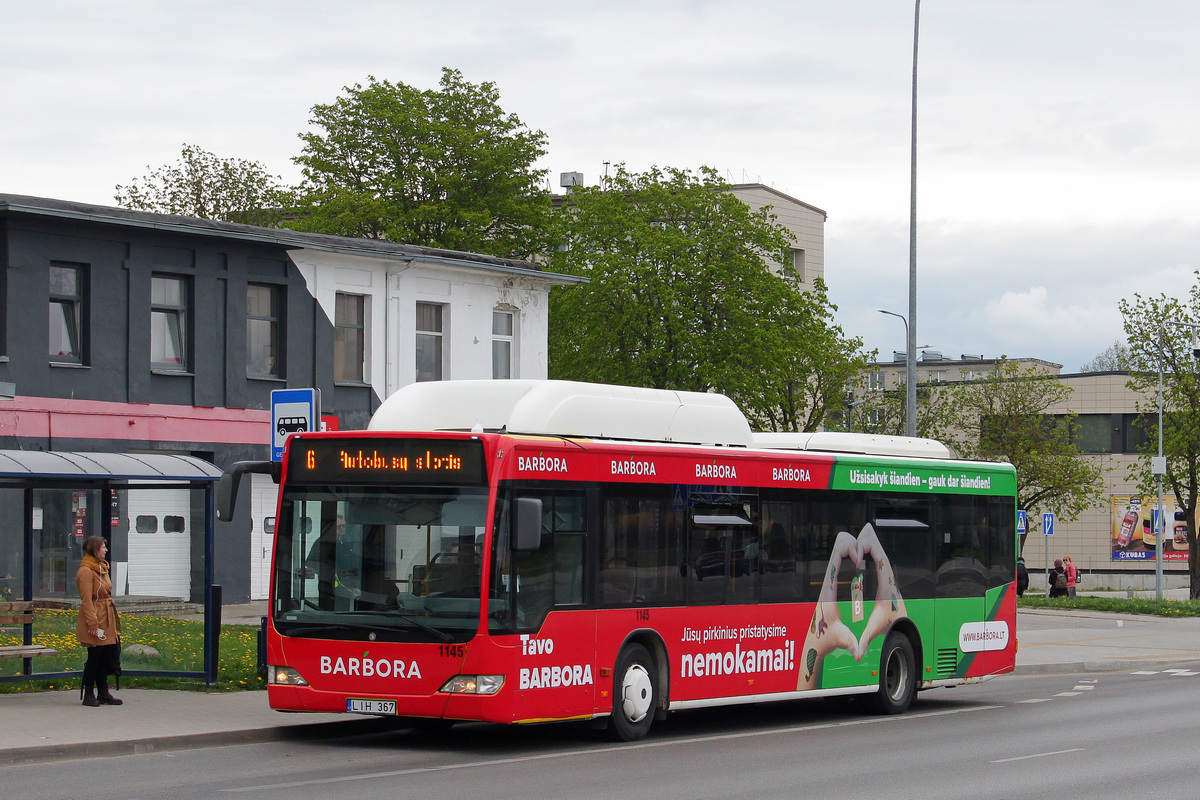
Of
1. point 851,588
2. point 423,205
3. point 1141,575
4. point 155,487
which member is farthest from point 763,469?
A: point 1141,575

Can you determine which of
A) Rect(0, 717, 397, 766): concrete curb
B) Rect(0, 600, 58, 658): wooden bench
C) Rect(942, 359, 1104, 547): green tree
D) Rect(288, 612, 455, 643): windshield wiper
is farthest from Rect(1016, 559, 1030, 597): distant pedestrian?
Rect(942, 359, 1104, 547): green tree

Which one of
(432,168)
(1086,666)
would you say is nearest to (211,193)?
(432,168)

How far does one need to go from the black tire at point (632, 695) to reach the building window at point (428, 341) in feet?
70.5

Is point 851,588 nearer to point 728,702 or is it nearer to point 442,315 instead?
point 728,702

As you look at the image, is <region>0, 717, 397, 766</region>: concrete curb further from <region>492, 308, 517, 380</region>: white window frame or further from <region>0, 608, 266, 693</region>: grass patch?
<region>492, 308, 517, 380</region>: white window frame

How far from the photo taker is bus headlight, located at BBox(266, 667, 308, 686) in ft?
42.0

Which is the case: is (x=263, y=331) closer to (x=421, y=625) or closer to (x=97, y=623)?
(x=97, y=623)

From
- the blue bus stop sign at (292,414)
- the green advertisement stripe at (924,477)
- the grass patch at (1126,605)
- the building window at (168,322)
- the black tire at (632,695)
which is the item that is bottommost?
the grass patch at (1126,605)

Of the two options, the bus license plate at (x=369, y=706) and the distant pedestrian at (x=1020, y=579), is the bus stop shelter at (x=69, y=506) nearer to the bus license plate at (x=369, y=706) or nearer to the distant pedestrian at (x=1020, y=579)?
the bus license plate at (x=369, y=706)

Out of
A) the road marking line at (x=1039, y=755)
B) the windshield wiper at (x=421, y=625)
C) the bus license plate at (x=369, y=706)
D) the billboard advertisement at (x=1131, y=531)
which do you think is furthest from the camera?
the billboard advertisement at (x=1131, y=531)

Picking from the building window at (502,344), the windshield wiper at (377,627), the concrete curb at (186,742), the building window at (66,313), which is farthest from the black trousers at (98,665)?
the building window at (502,344)

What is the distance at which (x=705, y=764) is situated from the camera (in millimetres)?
12219

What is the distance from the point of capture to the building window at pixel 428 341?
34500 mm

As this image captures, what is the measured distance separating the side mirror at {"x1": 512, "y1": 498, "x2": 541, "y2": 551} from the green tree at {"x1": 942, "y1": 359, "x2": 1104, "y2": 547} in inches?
1651
